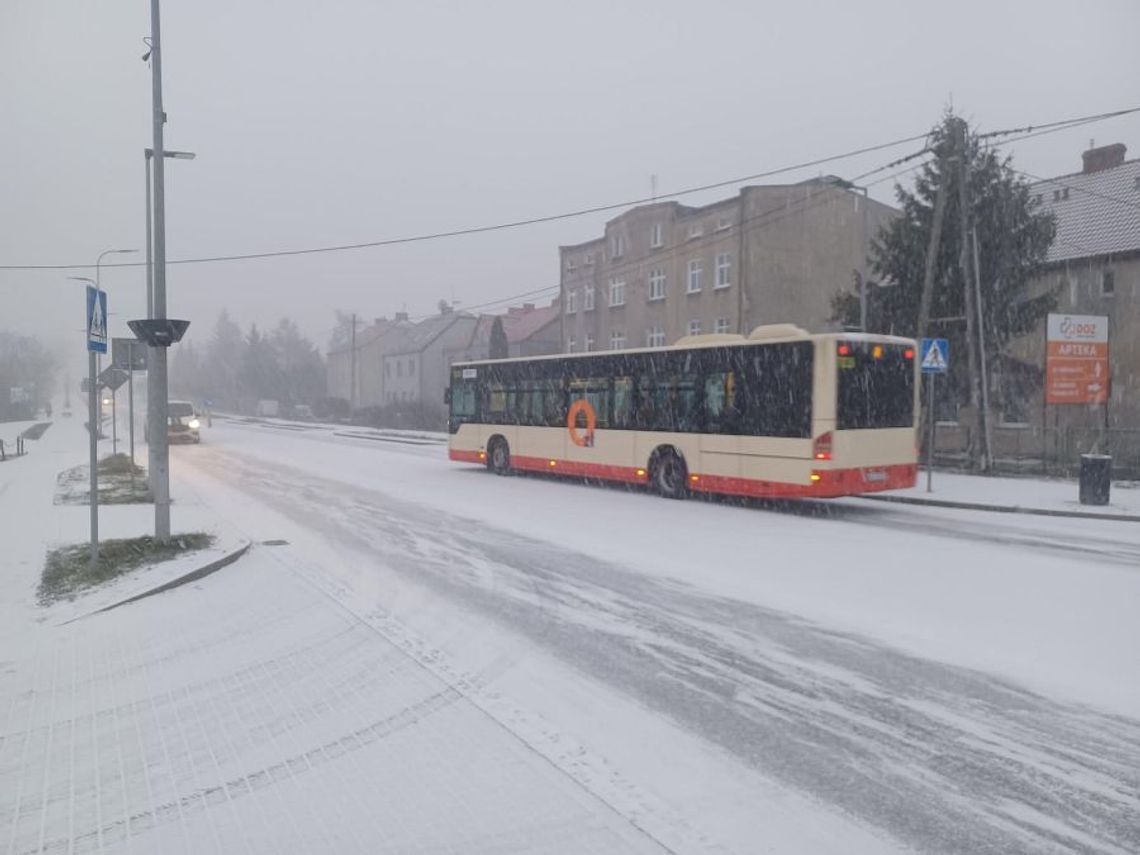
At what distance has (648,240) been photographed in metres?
43.2

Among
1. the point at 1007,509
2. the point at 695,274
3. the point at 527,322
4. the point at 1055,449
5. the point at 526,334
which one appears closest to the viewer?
the point at 1007,509

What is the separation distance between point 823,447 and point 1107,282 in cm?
1971

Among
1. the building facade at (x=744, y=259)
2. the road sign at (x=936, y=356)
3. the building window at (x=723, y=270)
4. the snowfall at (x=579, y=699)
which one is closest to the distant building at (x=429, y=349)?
the building facade at (x=744, y=259)

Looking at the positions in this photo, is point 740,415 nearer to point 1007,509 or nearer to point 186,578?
point 1007,509

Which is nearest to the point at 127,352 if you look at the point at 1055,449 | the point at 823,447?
the point at 823,447

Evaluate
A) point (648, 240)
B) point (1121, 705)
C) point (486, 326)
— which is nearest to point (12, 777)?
point (1121, 705)

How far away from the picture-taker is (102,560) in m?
9.78

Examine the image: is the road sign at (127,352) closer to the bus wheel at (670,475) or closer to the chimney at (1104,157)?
the bus wheel at (670,475)

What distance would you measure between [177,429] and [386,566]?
95.2ft

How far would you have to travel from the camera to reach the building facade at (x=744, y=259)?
37469mm

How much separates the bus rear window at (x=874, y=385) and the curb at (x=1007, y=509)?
1824mm

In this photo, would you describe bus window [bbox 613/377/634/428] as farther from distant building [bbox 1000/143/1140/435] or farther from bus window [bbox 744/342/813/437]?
distant building [bbox 1000/143/1140/435]

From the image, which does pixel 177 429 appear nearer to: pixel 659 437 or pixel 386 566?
pixel 659 437

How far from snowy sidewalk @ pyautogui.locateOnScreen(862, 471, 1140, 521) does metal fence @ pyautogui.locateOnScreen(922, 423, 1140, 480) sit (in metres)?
2.58
